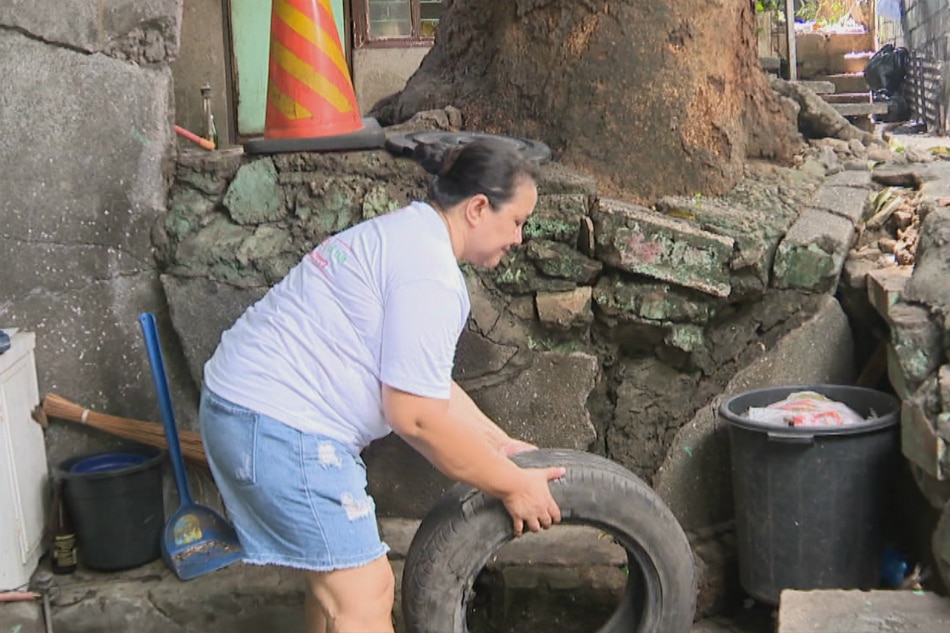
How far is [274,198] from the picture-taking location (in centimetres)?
386

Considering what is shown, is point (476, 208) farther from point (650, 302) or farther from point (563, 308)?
point (650, 302)

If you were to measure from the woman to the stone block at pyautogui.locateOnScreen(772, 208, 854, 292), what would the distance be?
1515 millimetres

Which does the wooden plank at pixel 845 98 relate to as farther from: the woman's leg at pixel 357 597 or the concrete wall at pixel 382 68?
the woman's leg at pixel 357 597

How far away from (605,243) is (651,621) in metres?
1.26

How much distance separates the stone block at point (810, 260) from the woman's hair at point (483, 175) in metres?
1.53

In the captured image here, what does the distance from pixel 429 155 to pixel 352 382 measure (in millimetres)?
1479

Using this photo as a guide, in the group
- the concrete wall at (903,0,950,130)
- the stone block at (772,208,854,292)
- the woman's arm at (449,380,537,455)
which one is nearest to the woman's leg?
the woman's arm at (449,380,537,455)

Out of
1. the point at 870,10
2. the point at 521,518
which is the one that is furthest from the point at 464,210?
the point at 870,10

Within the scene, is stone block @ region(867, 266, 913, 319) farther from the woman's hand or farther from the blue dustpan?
the blue dustpan

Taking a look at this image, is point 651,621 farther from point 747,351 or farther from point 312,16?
point 312,16

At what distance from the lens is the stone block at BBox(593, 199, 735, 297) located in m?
3.69

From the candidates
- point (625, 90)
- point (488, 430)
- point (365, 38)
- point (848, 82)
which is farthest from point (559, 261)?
point (848, 82)

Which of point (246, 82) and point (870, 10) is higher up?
point (870, 10)

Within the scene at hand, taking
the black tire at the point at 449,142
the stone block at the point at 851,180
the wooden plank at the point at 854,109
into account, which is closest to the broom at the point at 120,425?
the black tire at the point at 449,142
